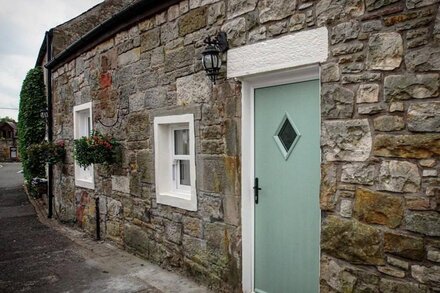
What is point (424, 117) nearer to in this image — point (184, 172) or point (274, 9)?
point (274, 9)

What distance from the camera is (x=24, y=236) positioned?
22.6 feet

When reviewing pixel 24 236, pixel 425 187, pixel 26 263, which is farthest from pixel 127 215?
pixel 425 187

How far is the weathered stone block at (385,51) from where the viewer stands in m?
2.48

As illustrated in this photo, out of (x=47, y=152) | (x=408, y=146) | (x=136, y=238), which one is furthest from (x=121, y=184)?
(x=408, y=146)

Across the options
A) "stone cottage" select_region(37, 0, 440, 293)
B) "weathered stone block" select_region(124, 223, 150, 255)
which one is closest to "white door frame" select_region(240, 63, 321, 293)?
"stone cottage" select_region(37, 0, 440, 293)

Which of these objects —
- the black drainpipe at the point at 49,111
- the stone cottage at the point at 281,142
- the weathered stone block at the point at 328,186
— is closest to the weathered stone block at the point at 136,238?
the stone cottage at the point at 281,142

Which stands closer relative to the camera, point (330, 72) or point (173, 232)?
point (330, 72)

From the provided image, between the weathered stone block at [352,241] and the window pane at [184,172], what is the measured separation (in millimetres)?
2199

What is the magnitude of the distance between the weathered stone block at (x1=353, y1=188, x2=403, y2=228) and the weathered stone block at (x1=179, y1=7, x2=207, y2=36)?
2504mm

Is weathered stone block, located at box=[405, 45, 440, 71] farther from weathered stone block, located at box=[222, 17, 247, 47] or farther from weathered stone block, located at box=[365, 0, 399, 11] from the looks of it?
weathered stone block, located at box=[222, 17, 247, 47]

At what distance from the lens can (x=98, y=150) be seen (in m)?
5.58

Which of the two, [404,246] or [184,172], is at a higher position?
[184,172]

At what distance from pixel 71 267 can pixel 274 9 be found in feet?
14.0

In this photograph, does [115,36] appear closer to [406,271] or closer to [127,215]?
[127,215]
